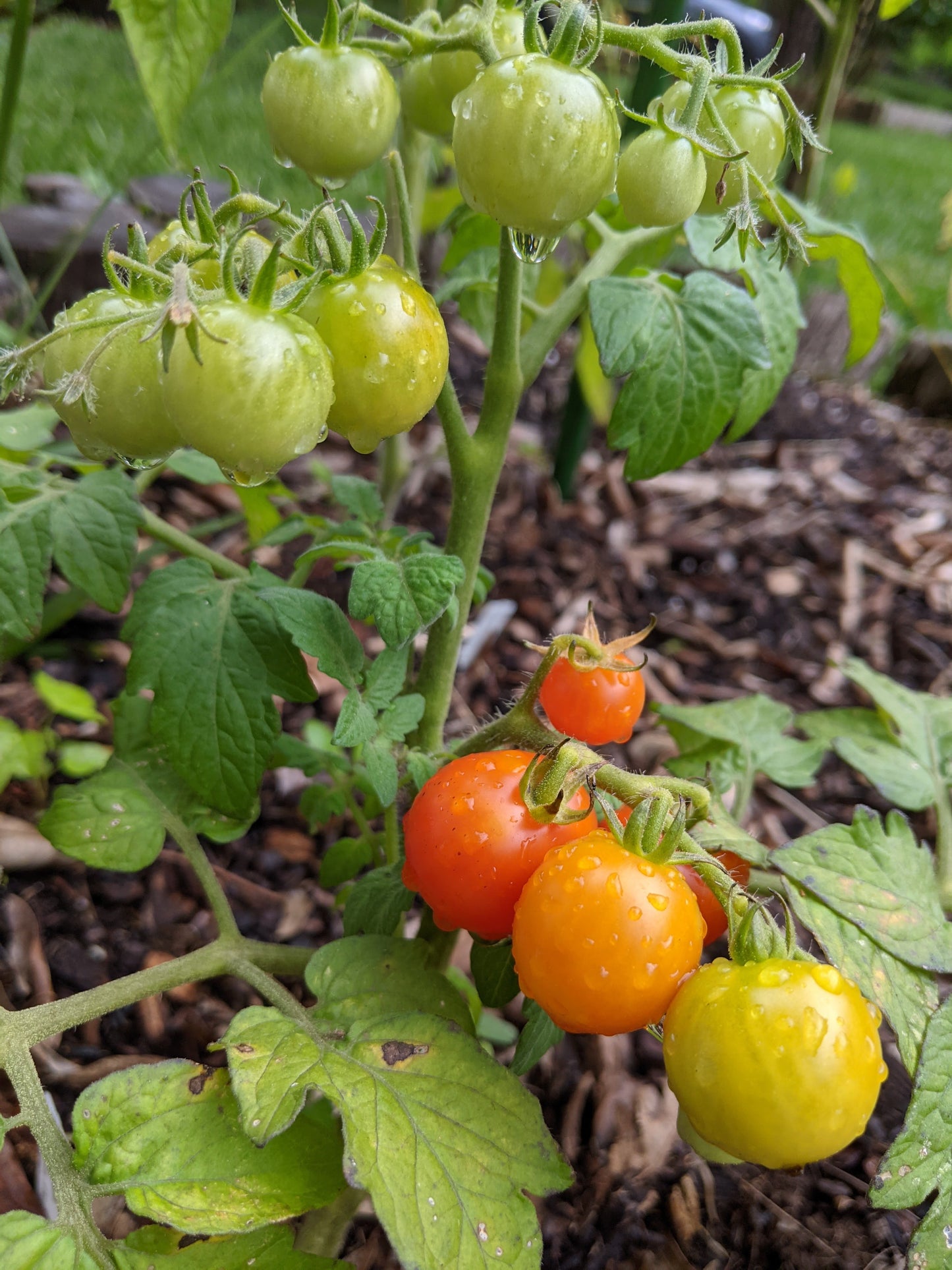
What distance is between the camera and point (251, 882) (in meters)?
1.34

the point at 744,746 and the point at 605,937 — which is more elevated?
the point at 605,937

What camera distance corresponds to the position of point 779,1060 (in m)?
0.61

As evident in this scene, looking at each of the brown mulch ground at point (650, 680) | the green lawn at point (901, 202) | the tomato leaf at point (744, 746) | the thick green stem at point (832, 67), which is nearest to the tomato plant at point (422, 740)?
the tomato leaf at point (744, 746)

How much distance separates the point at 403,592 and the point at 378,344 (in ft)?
0.76

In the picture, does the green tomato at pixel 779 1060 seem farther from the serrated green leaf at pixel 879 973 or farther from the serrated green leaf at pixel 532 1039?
the serrated green leaf at pixel 532 1039

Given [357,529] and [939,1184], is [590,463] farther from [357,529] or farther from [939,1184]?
[939,1184]

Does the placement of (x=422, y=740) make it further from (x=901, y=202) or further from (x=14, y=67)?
(x=901, y=202)

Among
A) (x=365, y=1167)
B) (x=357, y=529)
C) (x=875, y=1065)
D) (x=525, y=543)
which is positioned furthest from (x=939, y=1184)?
(x=525, y=543)

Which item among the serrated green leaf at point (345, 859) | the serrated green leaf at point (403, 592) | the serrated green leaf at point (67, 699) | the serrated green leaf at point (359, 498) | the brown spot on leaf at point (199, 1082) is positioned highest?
the serrated green leaf at point (403, 592)

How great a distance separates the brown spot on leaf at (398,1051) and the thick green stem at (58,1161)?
0.80ft

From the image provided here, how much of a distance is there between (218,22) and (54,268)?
1.77m

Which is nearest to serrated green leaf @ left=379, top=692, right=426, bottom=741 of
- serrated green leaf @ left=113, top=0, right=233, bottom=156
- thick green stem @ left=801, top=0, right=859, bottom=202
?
serrated green leaf @ left=113, top=0, right=233, bottom=156

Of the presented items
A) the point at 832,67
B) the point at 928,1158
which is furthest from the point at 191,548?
the point at 832,67

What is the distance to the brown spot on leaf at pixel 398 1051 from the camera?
807 mm
